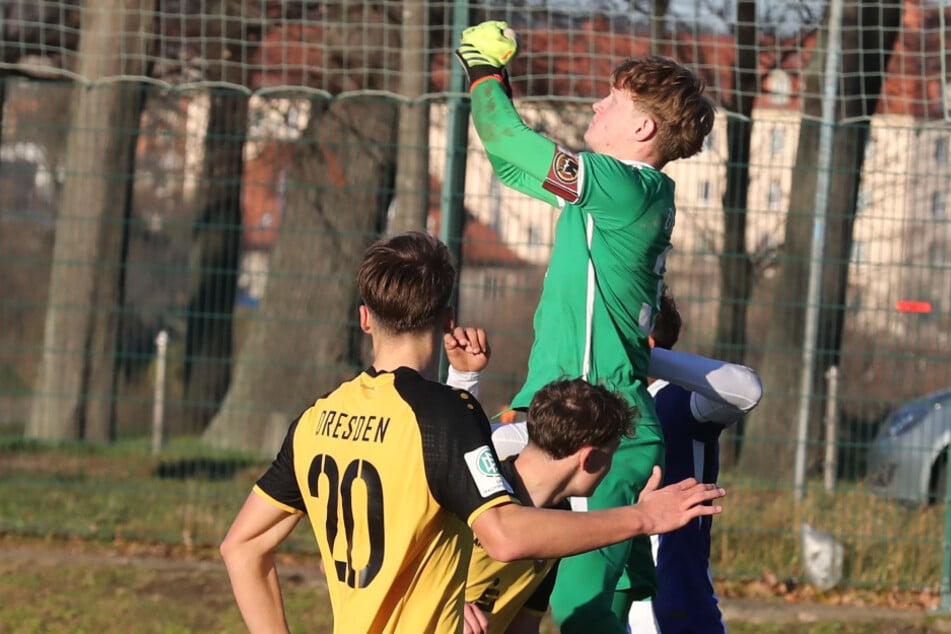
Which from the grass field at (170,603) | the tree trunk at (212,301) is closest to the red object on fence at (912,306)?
the grass field at (170,603)

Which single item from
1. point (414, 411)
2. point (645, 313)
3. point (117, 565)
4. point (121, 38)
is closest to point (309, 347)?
point (117, 565)

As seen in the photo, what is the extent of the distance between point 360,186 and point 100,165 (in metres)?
1.90

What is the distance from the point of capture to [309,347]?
8844mm

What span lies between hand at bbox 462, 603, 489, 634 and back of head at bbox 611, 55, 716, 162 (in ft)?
4.41

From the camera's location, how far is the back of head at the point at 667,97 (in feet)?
12.6

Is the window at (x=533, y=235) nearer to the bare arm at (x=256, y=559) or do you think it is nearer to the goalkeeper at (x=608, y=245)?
the goalkeeper at (x=608, y=245)

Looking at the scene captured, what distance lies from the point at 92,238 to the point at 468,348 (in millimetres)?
5928

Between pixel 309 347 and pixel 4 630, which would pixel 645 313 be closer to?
pixel 4 630

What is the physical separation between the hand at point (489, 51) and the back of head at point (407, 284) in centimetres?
76

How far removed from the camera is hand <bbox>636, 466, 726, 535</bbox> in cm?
286

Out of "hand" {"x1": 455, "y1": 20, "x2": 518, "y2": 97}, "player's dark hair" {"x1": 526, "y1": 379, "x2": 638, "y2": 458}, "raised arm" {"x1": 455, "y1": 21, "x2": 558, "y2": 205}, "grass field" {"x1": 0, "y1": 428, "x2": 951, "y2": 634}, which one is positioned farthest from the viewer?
"grass field" {"x1": 0, "y1": 428, "x2": 951, "y2": 634}

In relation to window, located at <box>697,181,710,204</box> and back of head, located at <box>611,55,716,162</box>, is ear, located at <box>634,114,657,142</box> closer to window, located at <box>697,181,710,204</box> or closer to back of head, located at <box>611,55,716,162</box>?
back of head, located at <box>611,55,716,162</box>

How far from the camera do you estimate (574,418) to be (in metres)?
3.37

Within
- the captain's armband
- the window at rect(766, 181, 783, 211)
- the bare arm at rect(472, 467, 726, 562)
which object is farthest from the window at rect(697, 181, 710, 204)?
the bare arm at rect(472, 467, 726, 562)
